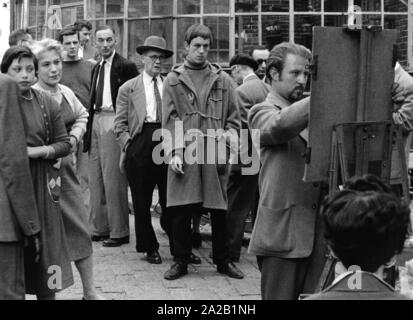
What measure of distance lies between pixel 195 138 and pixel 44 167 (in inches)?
73.7

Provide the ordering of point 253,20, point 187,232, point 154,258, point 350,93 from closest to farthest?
point 350,93
point 187,232
point 154,258
point 253,20

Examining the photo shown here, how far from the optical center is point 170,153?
6812 mm

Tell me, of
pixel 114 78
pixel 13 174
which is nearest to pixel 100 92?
pixel 114 78

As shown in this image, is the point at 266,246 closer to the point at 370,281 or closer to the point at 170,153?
the point at 370,281

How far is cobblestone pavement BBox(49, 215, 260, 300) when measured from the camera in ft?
20.6

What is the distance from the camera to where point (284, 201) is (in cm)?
433

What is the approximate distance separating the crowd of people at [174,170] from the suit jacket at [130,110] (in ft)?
0.04

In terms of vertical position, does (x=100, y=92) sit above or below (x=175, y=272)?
above

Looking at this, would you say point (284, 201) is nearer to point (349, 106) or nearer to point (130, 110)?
point (349, 106)

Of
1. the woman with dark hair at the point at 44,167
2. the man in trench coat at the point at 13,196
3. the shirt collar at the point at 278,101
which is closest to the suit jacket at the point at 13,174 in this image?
the man in trench coat at the point at 13,196

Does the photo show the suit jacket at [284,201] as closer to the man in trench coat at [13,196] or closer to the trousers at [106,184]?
the man in trench coat at [13,196]

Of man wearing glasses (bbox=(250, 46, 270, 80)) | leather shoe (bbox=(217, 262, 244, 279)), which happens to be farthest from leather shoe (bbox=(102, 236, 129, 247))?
man wearing glasses (bbox=(250, 46, 270, 80))
